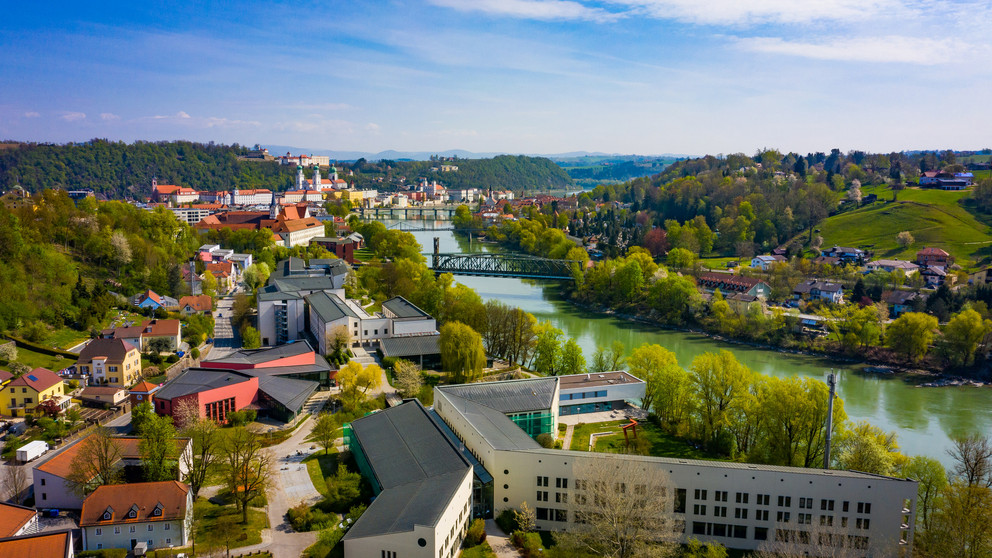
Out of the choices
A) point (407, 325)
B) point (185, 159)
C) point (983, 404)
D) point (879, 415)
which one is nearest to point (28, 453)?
point (407, 325)

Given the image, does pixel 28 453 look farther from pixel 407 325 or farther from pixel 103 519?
pixel 407 325

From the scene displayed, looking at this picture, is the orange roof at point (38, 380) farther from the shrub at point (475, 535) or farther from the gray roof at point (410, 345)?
the shrub at point (475, 535)

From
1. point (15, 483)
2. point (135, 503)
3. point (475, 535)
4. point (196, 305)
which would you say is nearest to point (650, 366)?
point (475, 535)

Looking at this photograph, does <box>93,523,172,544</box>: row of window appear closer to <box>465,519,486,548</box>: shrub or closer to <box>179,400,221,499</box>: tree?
<box>179,400,221,499</box>: tree

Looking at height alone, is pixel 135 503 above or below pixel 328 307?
below

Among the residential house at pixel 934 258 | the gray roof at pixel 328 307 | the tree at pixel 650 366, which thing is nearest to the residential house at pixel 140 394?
the gray roof at pixel 328 307

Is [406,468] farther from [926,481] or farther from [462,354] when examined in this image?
[926,481]

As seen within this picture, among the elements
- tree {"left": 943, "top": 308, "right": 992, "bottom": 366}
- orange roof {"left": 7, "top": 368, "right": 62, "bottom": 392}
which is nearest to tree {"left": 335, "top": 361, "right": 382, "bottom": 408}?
orange roof {"left": 7, "top": 368, "right": 62, "bottom": 392}
